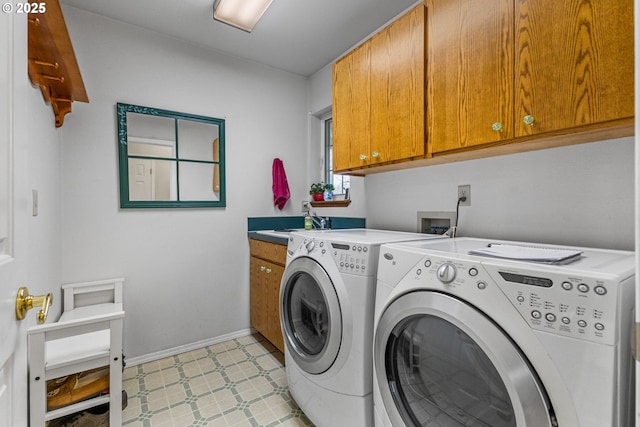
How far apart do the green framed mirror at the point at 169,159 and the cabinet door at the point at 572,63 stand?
2182 mm

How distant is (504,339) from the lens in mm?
741

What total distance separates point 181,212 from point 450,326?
7.12 ft

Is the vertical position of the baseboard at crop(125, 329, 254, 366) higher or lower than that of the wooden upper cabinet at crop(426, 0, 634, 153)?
lower

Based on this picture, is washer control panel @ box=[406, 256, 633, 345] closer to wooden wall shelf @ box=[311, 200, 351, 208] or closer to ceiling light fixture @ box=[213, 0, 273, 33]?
wooden wall shelf @ box=[311, 200, 351, 208]

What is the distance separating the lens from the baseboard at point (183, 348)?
87.3 inches

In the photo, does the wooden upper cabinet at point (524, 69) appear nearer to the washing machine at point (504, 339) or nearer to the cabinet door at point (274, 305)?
the washing machine at point (504, 339)

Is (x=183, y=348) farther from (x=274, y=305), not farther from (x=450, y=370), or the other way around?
(x=450, y=370)

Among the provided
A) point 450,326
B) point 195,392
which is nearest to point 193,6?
point 450,326

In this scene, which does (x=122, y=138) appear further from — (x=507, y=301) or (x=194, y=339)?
(x=507, y=301)

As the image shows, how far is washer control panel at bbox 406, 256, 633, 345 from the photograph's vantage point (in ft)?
2.04

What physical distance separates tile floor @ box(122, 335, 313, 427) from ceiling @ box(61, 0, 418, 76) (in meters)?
2.53

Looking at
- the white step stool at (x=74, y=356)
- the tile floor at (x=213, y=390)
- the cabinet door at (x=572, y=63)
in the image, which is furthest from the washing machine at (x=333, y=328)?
the white step stool at (x=74, y=356)

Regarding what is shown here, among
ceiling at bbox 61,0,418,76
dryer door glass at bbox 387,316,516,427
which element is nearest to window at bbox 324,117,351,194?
ceiling at bbox 61,0,418,76

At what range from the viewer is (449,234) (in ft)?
5.48
